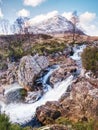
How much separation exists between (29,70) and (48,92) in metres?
2.23

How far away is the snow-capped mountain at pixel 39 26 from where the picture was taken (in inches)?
1760

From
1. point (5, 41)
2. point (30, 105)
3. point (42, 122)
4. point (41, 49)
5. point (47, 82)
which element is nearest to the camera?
point (42, 122)

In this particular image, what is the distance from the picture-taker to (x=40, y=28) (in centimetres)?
5353

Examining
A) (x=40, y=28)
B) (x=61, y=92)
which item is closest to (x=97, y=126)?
(x=61, y=92)

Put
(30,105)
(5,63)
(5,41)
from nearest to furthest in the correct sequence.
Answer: (30,105) < (5,63) < (5,41)

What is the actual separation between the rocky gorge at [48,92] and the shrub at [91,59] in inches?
20.7

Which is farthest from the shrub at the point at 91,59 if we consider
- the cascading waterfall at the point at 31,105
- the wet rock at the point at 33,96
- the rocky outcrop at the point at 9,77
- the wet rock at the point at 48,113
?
the rocky outcrop at the point at 9,77

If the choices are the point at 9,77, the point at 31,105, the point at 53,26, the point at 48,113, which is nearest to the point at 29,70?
the point at 9,77

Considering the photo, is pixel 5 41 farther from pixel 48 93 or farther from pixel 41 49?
pixel 48 93

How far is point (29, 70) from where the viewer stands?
2303 centimetres

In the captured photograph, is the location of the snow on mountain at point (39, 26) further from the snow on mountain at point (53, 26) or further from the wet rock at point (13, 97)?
the wet rock at point (13, 97)

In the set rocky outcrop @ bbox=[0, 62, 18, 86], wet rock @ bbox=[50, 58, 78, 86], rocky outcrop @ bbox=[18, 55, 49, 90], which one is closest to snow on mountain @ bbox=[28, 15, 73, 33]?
rocky outcrop @ bbox=[0, 62, 18, 86]

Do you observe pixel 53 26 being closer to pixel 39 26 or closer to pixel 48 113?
pixel 39 26

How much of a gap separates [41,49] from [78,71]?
9.01 m
